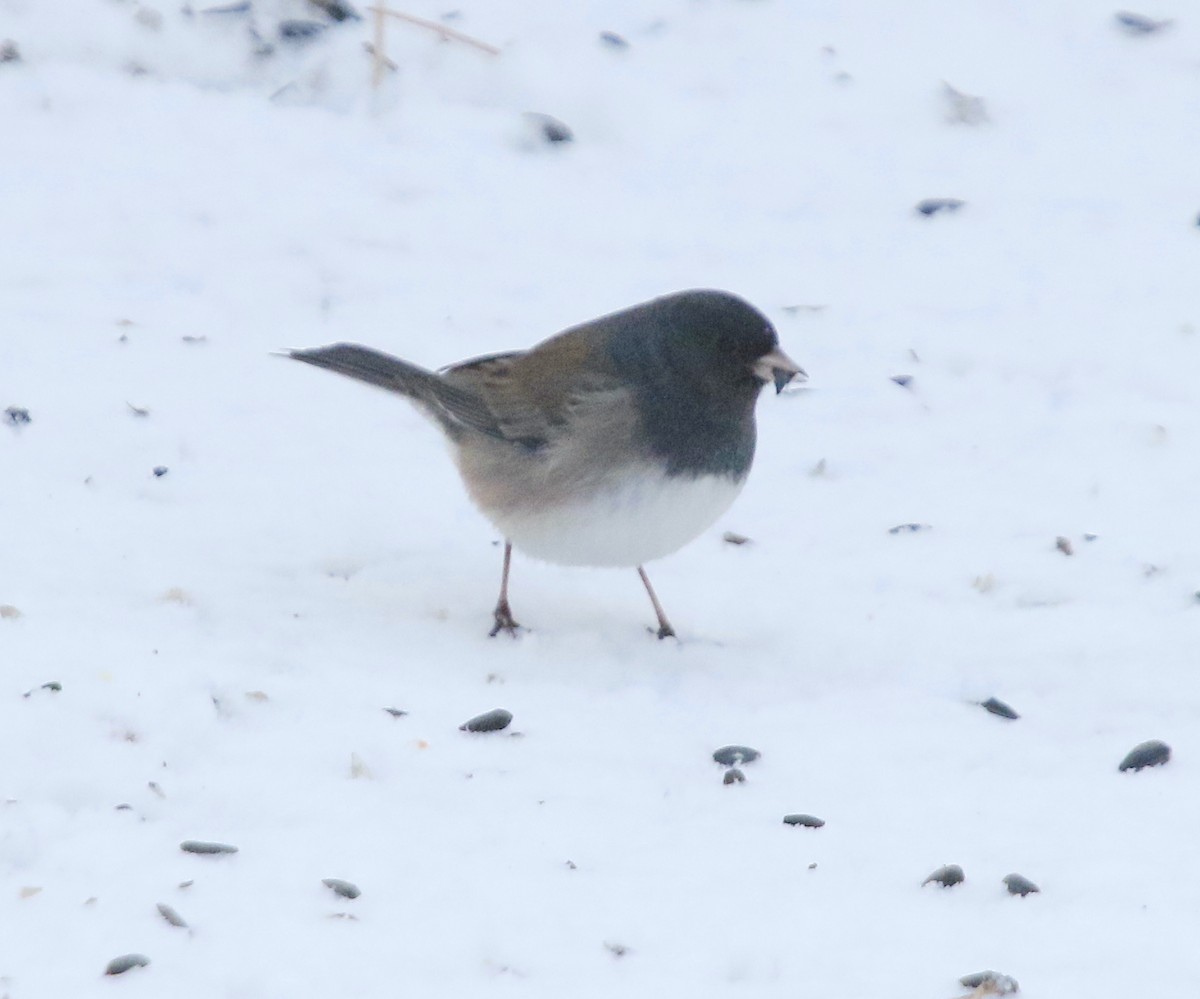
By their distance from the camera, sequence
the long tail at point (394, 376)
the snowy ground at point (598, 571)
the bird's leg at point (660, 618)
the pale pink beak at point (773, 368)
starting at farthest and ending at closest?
the long tail at point (394, 376), the bird's leg at point (660, 618), the pale pink beak at point (773, 368), the snowy ground at point (598, 571)

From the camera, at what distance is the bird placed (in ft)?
12.6

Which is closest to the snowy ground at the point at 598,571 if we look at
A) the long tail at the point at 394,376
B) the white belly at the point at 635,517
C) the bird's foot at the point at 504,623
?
the bird's foot at the point at 504,623

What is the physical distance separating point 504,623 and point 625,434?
0.54 m

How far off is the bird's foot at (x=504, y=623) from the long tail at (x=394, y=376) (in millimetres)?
451

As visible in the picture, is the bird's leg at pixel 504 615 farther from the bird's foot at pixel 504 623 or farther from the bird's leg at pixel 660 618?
the bird's leg at pixel 660 618

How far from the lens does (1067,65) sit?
6930 mm

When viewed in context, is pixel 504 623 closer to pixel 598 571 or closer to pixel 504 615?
pixel 504 615

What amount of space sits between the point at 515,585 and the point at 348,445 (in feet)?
2.35

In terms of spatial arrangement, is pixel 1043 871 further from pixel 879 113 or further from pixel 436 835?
pixel 879 113

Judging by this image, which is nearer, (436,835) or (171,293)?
(436,835)

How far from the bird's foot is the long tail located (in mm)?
451

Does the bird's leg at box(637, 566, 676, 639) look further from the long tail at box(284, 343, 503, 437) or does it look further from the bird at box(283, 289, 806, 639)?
the long tail at box(284, 343, 503, 437)

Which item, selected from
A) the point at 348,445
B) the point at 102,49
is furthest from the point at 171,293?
the point at 102,49

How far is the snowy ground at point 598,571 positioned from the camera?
9.02 feet
